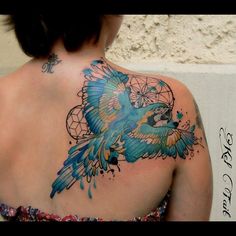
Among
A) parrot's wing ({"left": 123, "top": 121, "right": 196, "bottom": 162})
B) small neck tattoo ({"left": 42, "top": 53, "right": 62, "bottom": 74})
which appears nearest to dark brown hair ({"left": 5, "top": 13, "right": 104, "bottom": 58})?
small neck tattoo ({"left": 42, "top": 53, "right": 62, "bottom": 74})

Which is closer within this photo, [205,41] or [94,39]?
[94,39]

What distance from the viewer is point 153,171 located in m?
1.17

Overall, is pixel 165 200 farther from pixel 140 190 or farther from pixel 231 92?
pixel 231 92

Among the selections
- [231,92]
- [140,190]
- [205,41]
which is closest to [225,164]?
[231,92]

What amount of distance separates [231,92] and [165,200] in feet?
3.57

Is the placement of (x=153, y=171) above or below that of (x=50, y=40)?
below

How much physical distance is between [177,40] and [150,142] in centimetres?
121

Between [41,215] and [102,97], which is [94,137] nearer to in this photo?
[102,97]

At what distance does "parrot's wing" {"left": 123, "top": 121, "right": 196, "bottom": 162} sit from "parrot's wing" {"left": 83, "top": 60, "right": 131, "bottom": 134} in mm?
64

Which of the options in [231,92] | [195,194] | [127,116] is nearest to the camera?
[127,116]

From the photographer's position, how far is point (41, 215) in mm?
1198

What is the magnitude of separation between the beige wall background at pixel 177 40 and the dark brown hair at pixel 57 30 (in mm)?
1123

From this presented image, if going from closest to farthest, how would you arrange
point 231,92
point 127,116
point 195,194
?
point 127,116
point 195,194
point 231,92

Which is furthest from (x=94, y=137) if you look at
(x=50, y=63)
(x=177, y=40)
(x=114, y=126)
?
(x=177, y=40)
